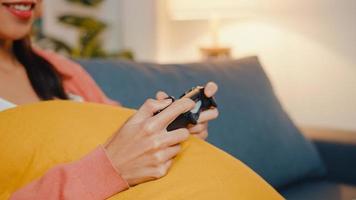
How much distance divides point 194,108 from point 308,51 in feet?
4.80

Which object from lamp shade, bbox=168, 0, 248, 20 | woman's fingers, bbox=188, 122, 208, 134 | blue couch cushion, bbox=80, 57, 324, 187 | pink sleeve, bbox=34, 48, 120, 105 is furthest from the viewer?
lamp shade, bbox=168, 0, 248, 20

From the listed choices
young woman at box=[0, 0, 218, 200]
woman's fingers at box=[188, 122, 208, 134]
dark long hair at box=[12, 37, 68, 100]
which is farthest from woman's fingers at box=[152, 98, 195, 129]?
dark long hair at box=[12, 37, 68, 100]

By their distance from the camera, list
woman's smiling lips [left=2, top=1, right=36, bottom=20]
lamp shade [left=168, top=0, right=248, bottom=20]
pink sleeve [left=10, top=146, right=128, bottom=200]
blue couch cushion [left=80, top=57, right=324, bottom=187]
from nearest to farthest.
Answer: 1. pink sleeve [left=10, top=146, right=128, bottom=200]
2. woman's smiling lips [left=2, top=1, right=36, bottom=20]
3. blue couch cushion [left=80, top=57, right=324, bottom=187]
4. lamp shade [left=168, top=0, right=248, bottom=20]

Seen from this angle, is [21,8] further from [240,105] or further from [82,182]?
[240,105]

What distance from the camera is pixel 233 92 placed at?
4.29 feet

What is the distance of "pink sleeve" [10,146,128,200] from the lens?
586 mm

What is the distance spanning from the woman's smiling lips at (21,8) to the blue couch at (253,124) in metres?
0.24

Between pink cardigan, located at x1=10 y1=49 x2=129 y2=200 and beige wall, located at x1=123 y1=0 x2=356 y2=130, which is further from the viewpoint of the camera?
beige wall, located at x1=123 y1=0 x2=356 y2=130

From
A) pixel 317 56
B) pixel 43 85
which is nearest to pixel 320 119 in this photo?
pixel 317 56

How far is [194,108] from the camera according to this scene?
74 cm

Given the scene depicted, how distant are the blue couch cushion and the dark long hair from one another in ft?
0.37

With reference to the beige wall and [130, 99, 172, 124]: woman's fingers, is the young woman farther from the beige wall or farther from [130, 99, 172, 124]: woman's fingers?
the beige wall

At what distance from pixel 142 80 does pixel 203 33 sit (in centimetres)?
125

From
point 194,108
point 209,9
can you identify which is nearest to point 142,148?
point 194,108
